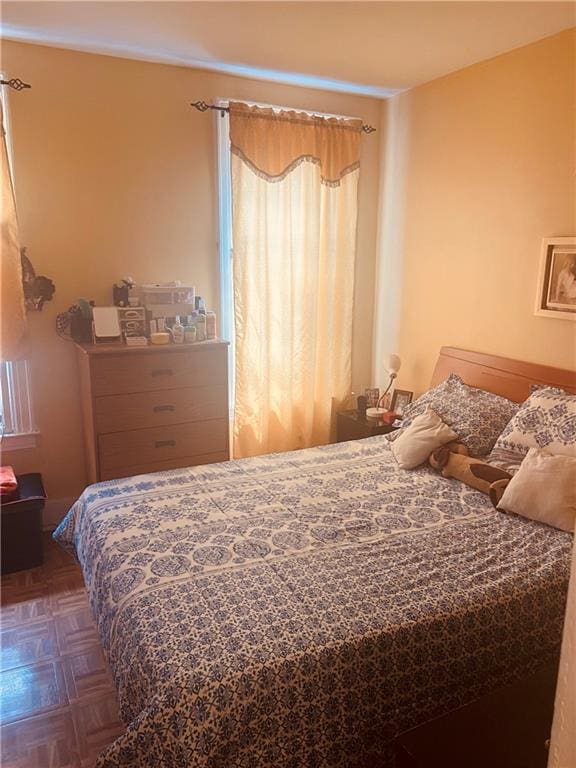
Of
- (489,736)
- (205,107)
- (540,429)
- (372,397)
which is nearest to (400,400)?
(372,397)

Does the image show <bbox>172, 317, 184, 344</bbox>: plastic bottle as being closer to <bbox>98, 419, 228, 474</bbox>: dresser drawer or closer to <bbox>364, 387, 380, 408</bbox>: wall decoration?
<bbox>98, 419, 228, 474</bbox>: dresser drawer

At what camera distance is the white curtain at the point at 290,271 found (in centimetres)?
344

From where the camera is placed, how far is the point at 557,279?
2.76 metres

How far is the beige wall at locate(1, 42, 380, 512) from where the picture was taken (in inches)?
116

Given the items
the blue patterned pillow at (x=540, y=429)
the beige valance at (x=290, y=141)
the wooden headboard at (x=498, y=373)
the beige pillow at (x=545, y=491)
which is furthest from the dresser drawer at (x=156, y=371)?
the beige pillow at (x=545, y=491)

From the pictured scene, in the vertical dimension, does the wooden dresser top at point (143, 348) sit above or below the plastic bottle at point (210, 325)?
below

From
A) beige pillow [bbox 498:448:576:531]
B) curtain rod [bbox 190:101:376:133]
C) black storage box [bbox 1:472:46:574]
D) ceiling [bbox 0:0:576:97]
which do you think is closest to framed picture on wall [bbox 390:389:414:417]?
beige pillow [bbox 498:448:576:531]

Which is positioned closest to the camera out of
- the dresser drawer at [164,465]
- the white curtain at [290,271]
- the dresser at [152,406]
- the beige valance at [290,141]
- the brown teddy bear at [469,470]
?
the brown teddy bear at [469,470]

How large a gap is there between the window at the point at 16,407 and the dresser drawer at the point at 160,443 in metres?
0.55

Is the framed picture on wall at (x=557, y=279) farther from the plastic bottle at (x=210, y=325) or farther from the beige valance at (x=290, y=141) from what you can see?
the plastic bottle at (x=210, y=325)

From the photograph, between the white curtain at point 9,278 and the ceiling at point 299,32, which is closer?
the ceiling at point 299,32

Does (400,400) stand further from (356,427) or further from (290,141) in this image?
(290,141)

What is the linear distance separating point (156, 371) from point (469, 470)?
1.66 m

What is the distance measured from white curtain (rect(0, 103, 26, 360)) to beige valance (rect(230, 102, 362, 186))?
1263mm
